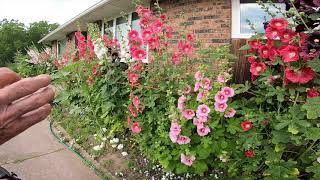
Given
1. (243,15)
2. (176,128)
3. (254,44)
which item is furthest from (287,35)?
(243,15)

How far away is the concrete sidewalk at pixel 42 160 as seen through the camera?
4263 millimetres

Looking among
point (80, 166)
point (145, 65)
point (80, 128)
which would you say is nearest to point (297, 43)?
point (145, 65)

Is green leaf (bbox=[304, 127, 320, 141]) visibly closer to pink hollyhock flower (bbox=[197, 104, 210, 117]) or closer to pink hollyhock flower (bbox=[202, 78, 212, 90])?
pink hollyhock flower (bbox=[197, 104, 210, 117])

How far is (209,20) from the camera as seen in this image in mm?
7309

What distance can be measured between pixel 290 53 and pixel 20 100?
2.23m

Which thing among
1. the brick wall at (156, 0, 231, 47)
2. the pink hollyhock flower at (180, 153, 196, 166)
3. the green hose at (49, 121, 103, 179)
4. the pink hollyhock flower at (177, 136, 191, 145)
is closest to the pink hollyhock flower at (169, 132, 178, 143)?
the pink hollyhock flower at (177, 136, 191, 145)

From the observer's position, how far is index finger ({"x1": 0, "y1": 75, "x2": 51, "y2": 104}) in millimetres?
539

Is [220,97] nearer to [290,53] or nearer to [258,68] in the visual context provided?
[258,68]

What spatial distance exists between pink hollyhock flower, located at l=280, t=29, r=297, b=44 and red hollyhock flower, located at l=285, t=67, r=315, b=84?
21 cm

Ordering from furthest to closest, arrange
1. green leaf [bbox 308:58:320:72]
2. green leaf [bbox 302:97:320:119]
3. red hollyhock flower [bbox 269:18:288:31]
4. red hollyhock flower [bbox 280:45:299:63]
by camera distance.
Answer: red hollyhock flower [bbox 269:18:288:31], red hollyhock flower [bbox 280:45:299:63], green leaf [bbox 308:58:320:72], green leaf [bbox 302:97:320:119]

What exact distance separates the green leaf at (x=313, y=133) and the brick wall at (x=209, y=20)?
4.74 metres

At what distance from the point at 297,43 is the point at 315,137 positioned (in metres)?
0.76

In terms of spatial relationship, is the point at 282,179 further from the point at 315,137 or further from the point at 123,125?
the point at 123,125

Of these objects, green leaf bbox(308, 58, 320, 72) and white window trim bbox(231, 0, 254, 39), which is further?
white window trim bbox(231, 0, 254, 39)
